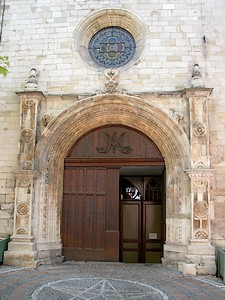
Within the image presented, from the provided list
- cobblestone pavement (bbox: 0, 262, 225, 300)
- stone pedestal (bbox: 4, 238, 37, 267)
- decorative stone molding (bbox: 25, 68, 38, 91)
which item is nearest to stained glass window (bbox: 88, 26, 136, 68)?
decorative stone molding (bbox: 25, 68, 38, 91)

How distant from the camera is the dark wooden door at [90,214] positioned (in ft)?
26.2

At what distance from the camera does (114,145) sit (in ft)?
27.1

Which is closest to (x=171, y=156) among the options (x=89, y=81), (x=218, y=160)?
(x=218, y=160)

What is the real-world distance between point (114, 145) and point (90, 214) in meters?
1.65

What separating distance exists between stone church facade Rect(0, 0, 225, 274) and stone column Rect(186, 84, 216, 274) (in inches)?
0.8

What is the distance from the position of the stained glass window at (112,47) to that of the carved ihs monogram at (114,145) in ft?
5.35

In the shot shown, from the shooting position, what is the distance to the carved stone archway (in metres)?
7.23

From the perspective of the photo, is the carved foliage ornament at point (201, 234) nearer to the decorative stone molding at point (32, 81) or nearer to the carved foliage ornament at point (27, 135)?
the carved foliage ornament at point (27, 135)

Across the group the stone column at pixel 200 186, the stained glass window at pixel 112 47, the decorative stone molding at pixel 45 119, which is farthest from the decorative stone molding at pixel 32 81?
the stone column at pixel 200 186

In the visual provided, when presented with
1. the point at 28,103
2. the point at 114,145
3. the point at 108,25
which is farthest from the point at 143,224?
the point at 108,25

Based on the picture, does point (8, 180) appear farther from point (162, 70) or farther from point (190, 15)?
point (190, 15)

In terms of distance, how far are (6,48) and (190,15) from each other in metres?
4.27

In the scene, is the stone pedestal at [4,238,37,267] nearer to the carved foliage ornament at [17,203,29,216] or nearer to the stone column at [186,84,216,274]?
the carved foliage ornament at [17,203,29,216]

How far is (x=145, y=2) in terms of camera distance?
27.0 feet
